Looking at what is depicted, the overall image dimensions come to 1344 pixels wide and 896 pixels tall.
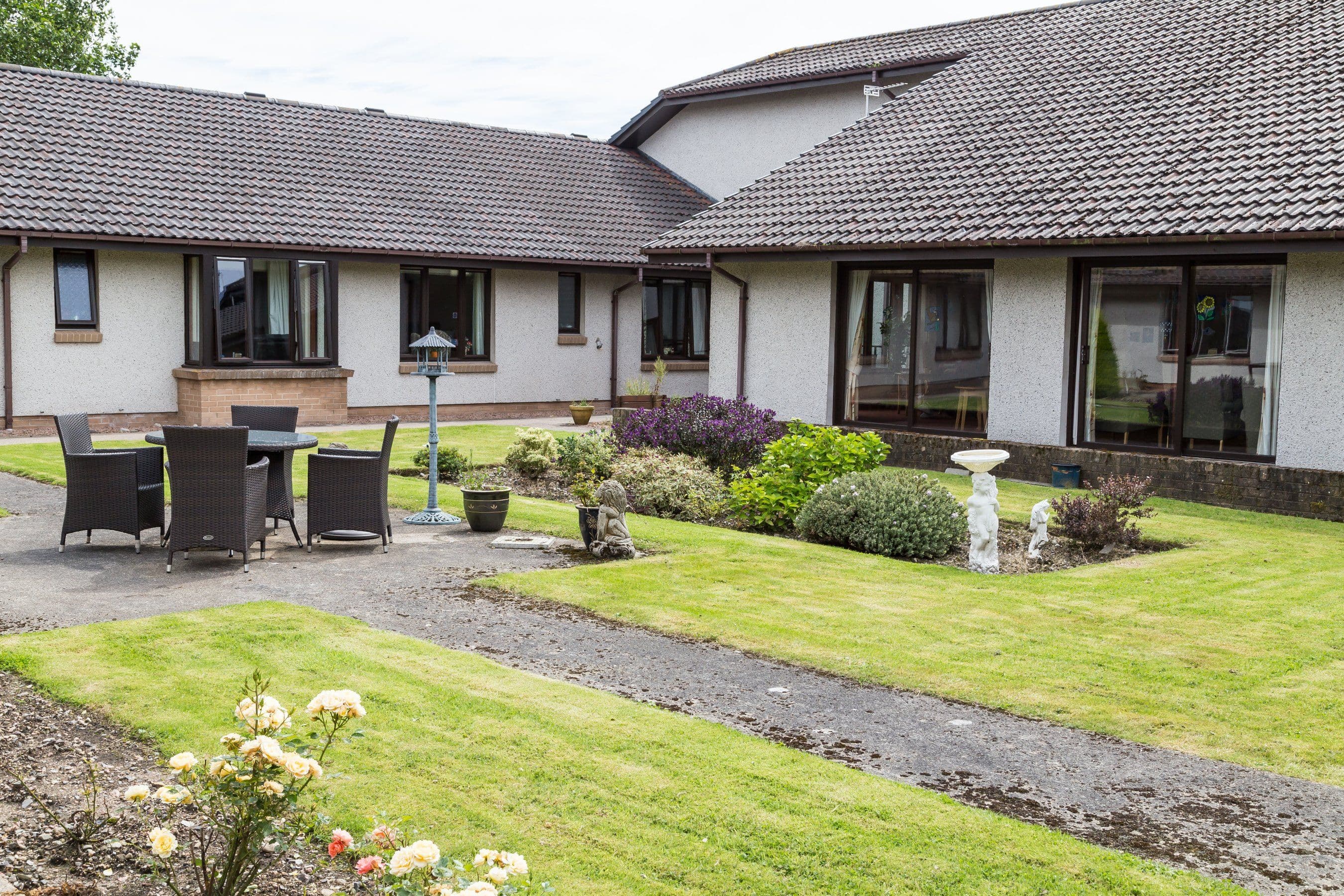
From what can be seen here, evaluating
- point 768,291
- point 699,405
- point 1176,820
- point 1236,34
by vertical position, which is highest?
point 1236,34

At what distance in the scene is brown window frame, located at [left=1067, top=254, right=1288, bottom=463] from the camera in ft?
49.1

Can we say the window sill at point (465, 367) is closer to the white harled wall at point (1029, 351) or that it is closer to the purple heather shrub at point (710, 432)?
the purple heather shrub at point (710, 432)

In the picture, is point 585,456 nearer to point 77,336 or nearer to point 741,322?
point 741,322

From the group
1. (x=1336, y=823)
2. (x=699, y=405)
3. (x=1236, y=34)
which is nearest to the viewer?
(x=1336, y=823)

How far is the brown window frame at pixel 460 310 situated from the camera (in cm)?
2422

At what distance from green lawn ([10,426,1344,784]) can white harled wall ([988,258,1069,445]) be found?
13.7ft

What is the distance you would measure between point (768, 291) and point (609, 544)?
983 centimetres

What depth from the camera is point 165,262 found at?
2134 cm

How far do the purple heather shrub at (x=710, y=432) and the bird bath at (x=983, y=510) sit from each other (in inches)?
191

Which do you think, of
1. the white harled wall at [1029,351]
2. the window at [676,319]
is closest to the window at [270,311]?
the window at [676,319]

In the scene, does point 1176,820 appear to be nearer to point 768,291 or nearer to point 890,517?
point 890,517

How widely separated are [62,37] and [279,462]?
4519cm

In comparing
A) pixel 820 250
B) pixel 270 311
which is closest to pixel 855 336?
pixel 820 250

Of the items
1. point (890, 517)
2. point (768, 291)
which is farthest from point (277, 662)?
point (768, 291)
